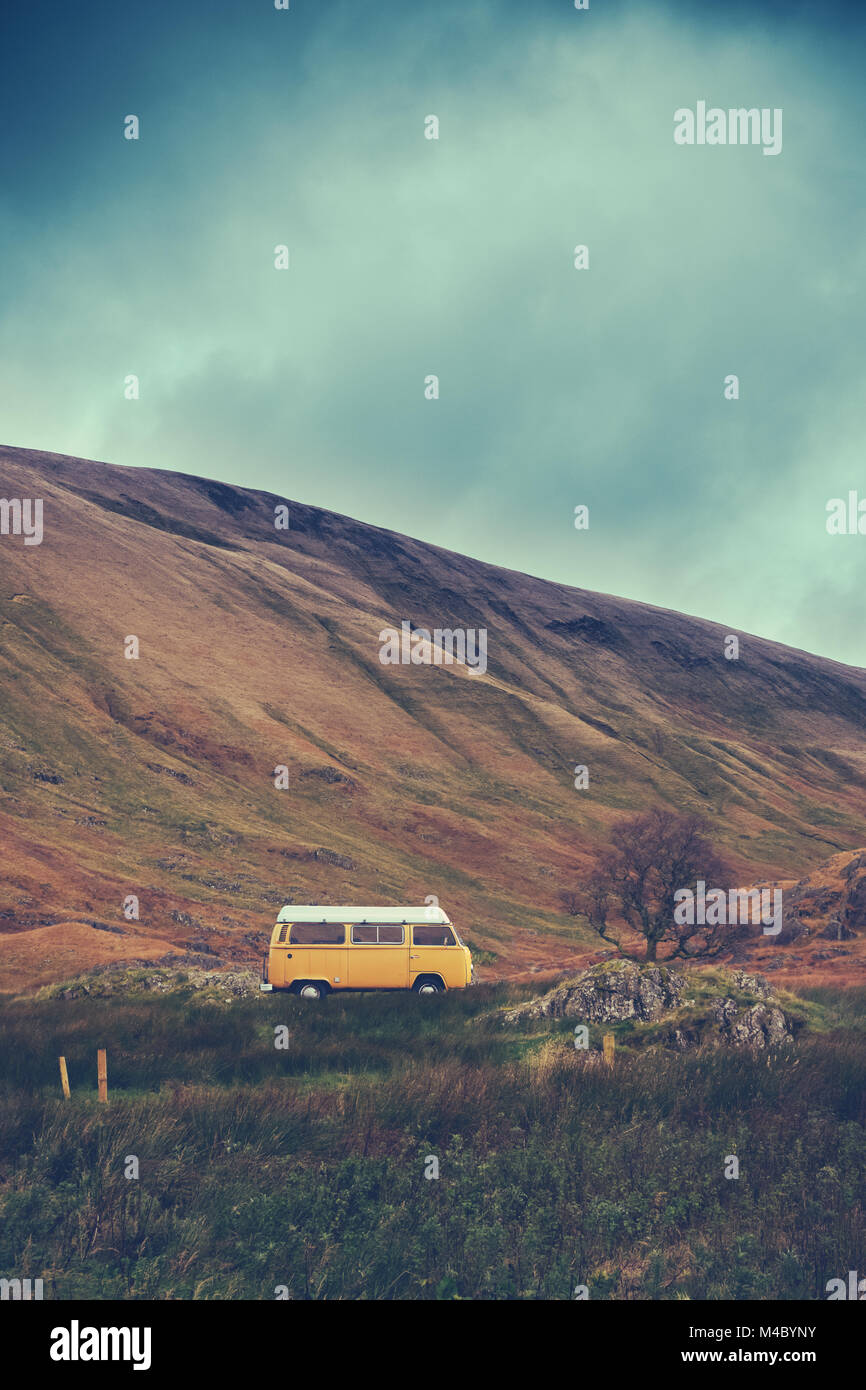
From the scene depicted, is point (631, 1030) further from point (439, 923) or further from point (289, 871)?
point (289, 871)

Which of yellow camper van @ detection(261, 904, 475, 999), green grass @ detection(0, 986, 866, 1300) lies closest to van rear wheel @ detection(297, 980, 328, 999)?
yellow camper van @ detection(261, 904, 475, 999)

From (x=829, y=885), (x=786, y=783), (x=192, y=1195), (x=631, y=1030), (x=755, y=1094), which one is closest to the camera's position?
(x=192, y=1195)

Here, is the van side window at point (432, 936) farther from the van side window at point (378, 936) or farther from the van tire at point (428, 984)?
the van tire at point (428, 984)

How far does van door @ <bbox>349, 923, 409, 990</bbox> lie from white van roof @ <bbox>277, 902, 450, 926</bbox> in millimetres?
619

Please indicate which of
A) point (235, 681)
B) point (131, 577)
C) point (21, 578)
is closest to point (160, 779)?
point (235, 681)

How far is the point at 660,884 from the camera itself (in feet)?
146

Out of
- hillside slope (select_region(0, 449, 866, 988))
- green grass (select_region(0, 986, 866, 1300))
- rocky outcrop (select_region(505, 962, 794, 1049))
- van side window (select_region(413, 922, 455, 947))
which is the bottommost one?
green grass (select_region(0, 986, 866, 1300))

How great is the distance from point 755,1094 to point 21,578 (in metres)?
84.5

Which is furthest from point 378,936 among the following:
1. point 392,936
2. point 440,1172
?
point 440,1172

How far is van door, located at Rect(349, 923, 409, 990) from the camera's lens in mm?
26891

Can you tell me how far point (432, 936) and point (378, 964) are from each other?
1.83 m

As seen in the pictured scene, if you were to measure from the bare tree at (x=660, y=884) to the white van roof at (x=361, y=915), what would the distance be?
1557 centimetres

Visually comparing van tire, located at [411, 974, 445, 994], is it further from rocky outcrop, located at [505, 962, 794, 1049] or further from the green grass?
the green grass

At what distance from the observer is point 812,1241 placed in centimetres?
1162
